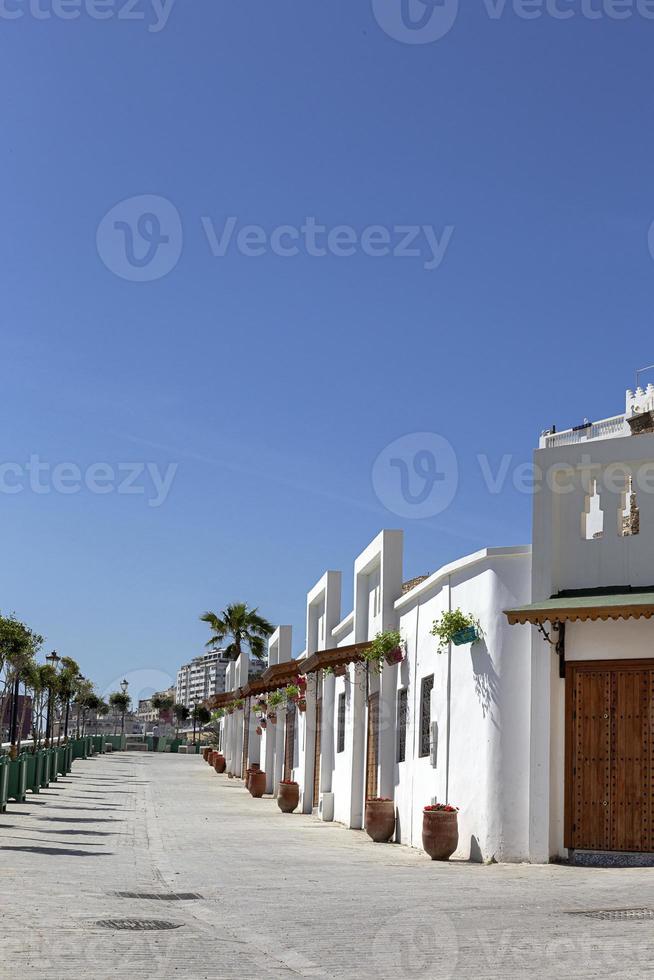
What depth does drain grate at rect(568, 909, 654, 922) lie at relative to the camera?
10469 mm

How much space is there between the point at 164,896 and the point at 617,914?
15.1 feet

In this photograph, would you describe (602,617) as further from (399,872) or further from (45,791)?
(45,791)

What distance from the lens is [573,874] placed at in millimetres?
14469

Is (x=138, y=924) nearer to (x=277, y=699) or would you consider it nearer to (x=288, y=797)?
(x=288, y=797)

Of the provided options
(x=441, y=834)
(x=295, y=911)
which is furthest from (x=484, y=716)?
(x=295, y=911)

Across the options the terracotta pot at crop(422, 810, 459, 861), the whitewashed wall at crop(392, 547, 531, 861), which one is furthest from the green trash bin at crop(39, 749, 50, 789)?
the terracotta pot at crop(422, 810, 459, 861)

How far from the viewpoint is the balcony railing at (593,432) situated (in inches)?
1835

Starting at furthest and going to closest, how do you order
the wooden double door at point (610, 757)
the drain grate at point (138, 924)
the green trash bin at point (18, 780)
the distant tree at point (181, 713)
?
the distant tree at point (181, 713)
the green trash bin at point (18, 780)
the wooden double door at point (610, 757)
the drain grate at point (138, 924)

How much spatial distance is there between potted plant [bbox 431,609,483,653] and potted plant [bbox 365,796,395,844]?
440 cm

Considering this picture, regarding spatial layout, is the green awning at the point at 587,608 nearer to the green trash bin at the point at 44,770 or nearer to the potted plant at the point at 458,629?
the potted plant at the point at 458,629

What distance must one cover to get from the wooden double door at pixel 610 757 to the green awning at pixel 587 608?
0.93m

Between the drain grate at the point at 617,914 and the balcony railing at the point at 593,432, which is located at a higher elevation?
the balcony railing at the point at 593,432

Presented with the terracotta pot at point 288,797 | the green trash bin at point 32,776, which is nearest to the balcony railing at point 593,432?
the terracotta pot at point 288,797

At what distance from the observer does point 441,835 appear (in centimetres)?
1692
